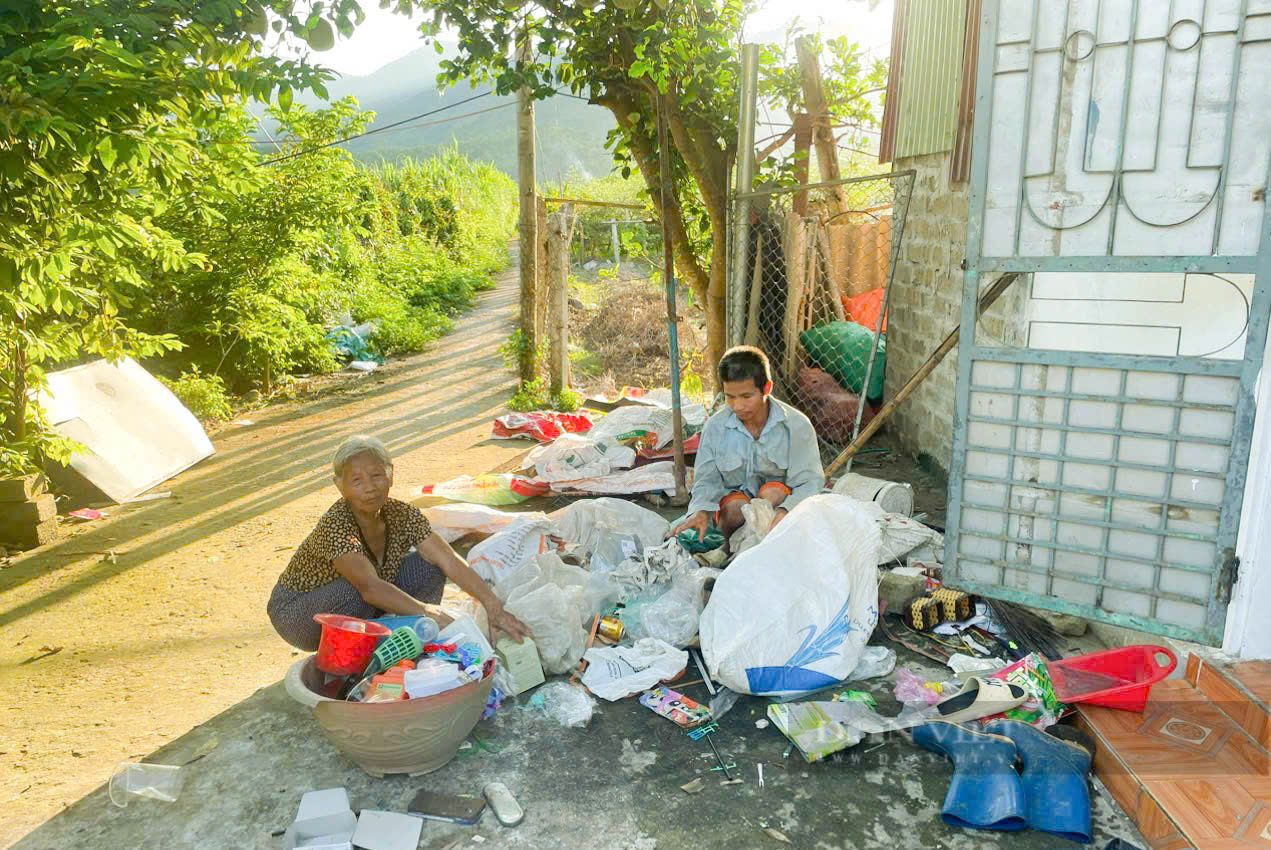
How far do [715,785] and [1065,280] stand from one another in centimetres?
206

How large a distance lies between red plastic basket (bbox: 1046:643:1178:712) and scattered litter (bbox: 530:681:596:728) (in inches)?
62.6

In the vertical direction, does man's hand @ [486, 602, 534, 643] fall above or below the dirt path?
above

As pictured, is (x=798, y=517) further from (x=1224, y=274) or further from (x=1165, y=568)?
(x=1224, y=274)

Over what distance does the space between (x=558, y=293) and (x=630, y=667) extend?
5499 millimetres

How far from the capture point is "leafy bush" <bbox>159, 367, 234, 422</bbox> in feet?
26.8

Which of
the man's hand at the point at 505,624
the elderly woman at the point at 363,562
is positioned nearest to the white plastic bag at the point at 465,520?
the elderly woman at the point at 363,562

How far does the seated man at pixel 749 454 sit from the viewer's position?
12.9 feet

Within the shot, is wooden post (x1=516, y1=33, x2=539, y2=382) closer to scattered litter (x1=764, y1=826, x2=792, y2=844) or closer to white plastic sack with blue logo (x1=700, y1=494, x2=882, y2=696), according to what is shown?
white plastic sack with blue logo (x1=700, y1=494, x2=882, y2=696)

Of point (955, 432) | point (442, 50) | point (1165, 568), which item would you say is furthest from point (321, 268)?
point (1165, 568)

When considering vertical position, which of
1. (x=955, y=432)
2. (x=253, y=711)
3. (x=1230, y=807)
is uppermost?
(x=955, y=432)

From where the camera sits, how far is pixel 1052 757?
101 inches

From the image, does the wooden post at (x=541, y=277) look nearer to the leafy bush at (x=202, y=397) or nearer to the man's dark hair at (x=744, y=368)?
the leafy bush at (x=202, y=397)

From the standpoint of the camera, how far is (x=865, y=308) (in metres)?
6.92

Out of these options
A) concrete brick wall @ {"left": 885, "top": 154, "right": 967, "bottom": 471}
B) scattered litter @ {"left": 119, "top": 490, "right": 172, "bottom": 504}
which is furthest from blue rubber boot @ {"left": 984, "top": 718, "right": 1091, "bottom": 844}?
scattered litter @ {"left": 119, "top": 490, "right": 172, "bottom": 504}
